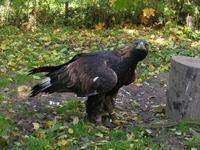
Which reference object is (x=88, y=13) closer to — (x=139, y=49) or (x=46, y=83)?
(x=46, y=83)

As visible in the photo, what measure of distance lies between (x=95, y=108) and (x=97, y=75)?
1.59ft

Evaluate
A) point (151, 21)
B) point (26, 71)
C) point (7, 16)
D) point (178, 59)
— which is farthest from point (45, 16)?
point (178, 59)

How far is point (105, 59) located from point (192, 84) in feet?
3.93

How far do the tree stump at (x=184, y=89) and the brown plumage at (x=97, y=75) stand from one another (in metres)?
0.72

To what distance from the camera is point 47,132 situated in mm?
5781

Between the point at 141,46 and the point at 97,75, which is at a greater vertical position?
the point at 141,46

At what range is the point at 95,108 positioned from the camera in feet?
20.0

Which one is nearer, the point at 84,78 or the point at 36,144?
the point at 36,144

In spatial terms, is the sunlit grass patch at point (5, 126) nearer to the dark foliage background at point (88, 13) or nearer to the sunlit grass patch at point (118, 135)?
the sunlit grass patch at point (118, 135)

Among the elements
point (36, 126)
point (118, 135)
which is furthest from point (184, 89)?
point (36, 126)

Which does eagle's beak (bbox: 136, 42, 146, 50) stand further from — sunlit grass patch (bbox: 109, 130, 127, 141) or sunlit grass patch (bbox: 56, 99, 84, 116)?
sunlit grass patch (bbox: 56, 99, 84, 116)

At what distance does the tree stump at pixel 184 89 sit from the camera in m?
6.34

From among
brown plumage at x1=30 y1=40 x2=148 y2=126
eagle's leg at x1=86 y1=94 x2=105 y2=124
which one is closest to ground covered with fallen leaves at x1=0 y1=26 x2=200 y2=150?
eagle's leg at x1=86 y1=94 x2=105 y2=124

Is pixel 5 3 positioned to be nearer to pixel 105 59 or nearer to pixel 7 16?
pixel 7 16
